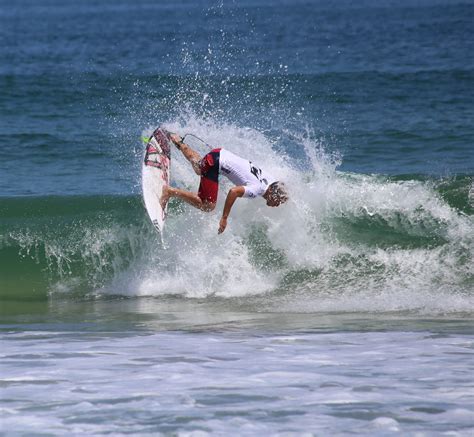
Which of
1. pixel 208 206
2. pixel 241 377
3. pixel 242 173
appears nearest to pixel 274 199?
pixel 242 173

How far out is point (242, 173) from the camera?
38.2 ft

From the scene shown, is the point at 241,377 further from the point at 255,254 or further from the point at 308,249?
the point at 308,249

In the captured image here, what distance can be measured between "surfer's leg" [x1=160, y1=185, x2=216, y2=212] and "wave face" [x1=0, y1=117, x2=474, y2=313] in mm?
736

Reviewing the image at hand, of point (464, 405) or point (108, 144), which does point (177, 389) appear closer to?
point (464, 405)

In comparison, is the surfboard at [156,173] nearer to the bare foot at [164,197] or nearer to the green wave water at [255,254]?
the bare foot at [164,197]

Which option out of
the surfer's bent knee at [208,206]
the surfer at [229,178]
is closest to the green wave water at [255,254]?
the surfer's bent knee at [208,206]

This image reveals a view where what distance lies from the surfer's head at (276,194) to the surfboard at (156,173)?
1253mm

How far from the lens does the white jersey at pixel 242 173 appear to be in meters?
11.6

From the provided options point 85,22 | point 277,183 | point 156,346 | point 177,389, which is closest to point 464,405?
point 177,389

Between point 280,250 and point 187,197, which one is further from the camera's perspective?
point 280,250

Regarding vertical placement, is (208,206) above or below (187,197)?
below

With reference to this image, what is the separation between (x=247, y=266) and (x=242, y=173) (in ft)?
4.38

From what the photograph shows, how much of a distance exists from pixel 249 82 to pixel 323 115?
536 centimetres

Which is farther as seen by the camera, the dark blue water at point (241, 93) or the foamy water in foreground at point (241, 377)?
the dark blue water at point (241, 93)
